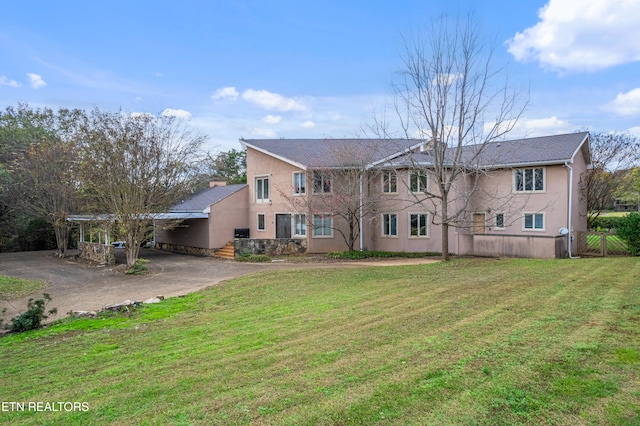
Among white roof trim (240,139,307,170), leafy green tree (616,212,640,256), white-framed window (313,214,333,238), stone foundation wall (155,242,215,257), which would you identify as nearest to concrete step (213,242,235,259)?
stone foundation wall (155,242,215,257)

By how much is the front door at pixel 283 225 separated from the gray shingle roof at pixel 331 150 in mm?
3450

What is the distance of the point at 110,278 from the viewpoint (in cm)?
1631

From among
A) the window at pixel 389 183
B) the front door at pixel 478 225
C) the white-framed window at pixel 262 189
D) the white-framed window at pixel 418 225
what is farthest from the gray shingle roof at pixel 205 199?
the front door at pixel 478 225

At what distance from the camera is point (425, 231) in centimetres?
2123

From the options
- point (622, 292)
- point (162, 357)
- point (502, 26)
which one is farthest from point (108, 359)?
point (502, 26)

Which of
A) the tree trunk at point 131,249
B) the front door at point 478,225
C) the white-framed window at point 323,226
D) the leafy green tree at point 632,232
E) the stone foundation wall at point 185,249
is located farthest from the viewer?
the stone foundation wall at point 185,249

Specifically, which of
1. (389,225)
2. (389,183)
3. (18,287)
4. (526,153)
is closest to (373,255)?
(389,225)

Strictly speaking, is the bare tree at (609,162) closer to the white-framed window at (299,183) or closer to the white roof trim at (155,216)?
the white-framed window at (299,183)

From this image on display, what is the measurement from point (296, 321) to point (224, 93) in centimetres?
2171

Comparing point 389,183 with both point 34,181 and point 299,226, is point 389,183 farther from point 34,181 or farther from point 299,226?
point 34,181

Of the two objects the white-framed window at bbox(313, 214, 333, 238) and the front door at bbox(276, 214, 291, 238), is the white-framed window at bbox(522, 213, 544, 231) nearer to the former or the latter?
the white-framed window at bbox(313, 214, 333, 238)

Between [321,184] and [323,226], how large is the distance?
7.87 feet

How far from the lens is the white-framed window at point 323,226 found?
2231 centimetres

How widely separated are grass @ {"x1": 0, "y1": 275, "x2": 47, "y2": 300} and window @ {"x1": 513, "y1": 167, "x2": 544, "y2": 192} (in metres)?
21.6
